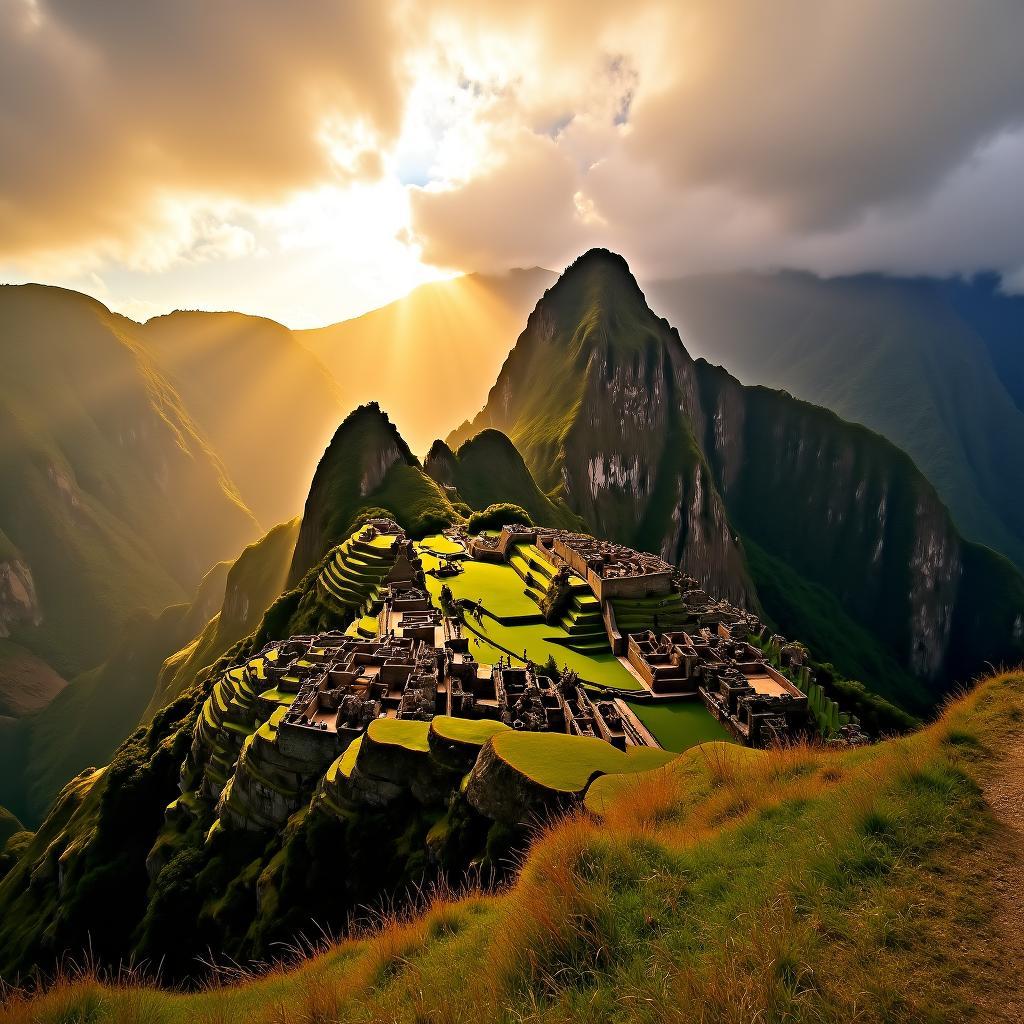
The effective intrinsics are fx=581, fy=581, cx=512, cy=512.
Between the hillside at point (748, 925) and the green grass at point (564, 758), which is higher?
the hillside at point (748, 925)

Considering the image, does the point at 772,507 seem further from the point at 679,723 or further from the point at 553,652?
the point at 679,723

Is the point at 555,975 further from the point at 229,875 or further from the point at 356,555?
the point at 356,555

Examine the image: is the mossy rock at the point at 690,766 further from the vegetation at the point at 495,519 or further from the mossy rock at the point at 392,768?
the vegetation at the point at 495,519

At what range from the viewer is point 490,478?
11881cm

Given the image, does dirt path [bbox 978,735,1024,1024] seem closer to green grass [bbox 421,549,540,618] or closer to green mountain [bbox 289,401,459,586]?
green grass [bbox 421,549,540,618]

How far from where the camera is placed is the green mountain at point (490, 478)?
11462 centimetres

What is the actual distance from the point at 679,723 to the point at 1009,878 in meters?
25.9

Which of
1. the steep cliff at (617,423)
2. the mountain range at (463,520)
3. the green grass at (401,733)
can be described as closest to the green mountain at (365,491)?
the mountain range at (463,520)

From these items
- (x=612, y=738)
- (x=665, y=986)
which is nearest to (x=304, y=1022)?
(x=665, y=986)

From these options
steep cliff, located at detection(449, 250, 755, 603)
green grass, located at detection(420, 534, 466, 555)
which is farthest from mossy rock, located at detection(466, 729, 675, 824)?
steep cliff, located at detection(449, 250, 755, 603)

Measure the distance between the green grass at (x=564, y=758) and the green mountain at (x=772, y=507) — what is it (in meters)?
120

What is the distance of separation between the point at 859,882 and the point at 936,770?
7.27 feet

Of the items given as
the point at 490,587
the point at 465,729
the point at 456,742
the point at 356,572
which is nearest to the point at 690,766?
the point at 456,742

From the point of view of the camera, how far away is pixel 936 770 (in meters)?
7.57
